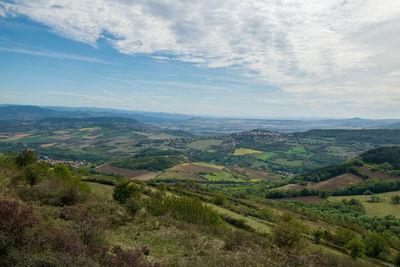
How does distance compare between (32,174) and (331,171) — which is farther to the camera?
(331,171)

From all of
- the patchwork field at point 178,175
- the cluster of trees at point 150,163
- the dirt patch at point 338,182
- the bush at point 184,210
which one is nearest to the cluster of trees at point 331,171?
the dirt patch at point 338,182

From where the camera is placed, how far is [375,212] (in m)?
75.1

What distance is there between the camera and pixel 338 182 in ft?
355

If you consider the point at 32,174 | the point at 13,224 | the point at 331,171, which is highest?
the point at 13,224

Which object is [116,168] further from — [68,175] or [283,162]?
[283,162]

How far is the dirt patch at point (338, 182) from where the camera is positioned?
104762 millimetres

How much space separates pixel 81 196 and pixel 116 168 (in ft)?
397

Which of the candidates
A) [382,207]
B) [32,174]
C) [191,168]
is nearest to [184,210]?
[32,174]

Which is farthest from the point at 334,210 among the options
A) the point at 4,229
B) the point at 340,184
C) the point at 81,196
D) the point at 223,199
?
the point at 4,229

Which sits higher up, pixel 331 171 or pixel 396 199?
pixel 331 171

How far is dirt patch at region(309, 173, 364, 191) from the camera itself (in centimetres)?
10476

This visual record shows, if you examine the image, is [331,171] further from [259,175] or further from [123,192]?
[123,192]

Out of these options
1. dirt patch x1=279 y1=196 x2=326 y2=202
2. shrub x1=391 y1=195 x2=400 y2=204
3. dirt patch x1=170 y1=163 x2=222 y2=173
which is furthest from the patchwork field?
shrub x1=391 y1=195 x2=400 y2=204

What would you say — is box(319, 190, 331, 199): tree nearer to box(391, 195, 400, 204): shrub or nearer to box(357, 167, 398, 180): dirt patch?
box(391, 195, 400, 204): shrub
